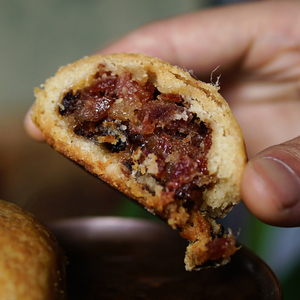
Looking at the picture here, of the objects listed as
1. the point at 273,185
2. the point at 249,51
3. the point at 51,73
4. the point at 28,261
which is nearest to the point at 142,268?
the point at 28,261

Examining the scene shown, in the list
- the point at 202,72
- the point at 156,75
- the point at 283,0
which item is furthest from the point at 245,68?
the point at 156,75

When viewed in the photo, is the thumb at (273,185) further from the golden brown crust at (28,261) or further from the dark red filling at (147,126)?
the golden brown crust at (28,261)

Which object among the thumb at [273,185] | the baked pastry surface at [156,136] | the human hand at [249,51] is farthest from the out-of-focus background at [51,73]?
A: the thumb at [273,185]

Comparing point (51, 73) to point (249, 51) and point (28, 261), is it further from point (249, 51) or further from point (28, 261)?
point (28, 261)

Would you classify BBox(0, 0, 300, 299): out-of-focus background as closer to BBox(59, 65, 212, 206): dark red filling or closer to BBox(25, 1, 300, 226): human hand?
BBox(25, 1, 300, 226): human hand

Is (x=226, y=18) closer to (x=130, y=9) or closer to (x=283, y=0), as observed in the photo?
(x=283, y=0)

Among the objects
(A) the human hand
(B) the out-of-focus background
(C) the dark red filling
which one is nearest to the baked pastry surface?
(C) the dark red filling
